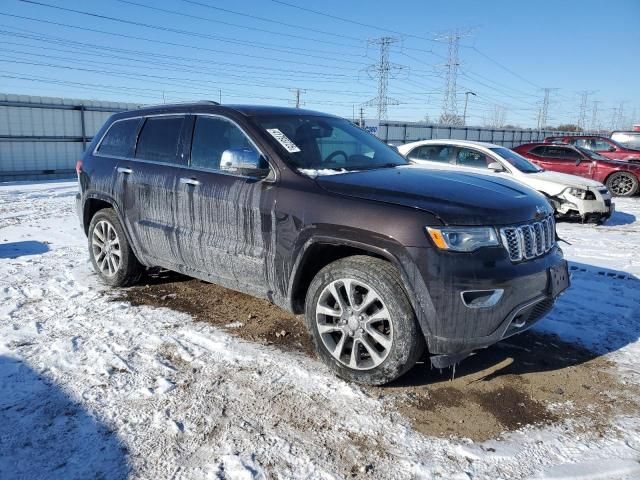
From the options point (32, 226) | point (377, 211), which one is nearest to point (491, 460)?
point (377, 211)

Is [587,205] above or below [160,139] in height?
below

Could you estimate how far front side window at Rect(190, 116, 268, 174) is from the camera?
145 inches

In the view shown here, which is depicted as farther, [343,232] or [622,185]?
[622,185]

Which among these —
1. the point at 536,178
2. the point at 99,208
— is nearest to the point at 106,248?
the point at 99,208

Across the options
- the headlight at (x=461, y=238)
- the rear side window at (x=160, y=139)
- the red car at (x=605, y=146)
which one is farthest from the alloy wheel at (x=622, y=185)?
the rear side window at (x=160, y=139)

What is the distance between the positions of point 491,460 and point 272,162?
235 centimetres

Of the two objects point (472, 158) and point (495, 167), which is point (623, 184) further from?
point (472, 158)

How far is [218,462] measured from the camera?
2508 millimetres

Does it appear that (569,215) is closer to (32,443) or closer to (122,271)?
(122,271)

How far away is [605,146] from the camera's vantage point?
56.2ft

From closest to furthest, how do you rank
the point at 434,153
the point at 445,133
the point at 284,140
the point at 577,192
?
1. the point at 284,140
2. the point at 577,192
3. the point at 434,153
4. the point at 445,133

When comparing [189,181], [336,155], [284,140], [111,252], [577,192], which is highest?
[284,140]

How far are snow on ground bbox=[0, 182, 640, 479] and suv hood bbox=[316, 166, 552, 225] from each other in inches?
48.8

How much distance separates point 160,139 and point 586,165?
12531mm
